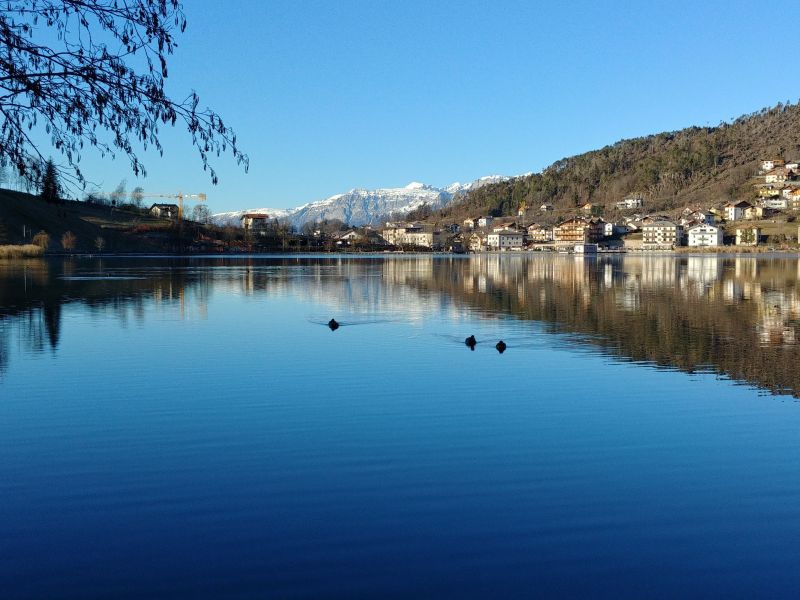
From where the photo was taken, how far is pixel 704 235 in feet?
601

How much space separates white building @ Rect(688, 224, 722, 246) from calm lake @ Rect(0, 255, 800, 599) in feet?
542

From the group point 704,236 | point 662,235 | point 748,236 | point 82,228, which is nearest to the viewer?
point 82,228

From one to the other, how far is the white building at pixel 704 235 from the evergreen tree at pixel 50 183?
186m

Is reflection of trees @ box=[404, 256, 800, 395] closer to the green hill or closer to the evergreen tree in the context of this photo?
the evergreen tree

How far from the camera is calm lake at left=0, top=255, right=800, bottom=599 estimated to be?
7.82 metres

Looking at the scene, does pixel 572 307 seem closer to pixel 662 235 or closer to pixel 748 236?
pixel 748 236

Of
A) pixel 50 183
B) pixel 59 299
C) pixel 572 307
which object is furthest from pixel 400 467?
pixel 59 299

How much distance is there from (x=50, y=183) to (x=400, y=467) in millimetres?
6090

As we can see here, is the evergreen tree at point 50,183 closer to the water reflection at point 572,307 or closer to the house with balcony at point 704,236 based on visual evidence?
the water reflection at point 572,307

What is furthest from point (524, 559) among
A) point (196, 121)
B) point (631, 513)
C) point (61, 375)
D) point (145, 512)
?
point (61, 375)

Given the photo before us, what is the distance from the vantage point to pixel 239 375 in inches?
771

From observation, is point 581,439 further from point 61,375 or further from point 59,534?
point 61,375

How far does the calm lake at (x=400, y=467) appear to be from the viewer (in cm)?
782

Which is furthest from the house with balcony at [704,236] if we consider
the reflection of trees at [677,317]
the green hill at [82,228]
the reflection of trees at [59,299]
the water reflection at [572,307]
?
the reflection of trees at [59,299]
